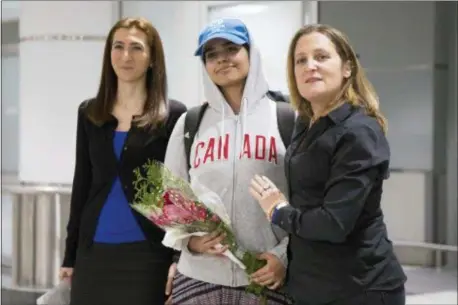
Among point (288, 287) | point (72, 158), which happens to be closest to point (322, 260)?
point (288, 287)

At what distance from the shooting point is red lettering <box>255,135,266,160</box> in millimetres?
2189

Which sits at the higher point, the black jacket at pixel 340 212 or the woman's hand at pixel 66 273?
the black jacket at pixel 340 212

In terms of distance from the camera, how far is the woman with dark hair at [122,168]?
2508mm

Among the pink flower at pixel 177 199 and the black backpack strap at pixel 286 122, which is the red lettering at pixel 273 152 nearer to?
the black backpack strap at pixel 286 122

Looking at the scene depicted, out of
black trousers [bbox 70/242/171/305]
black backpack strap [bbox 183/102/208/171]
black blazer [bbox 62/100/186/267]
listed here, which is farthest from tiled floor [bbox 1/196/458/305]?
black backpack strap [bbox 183/102/208/171]

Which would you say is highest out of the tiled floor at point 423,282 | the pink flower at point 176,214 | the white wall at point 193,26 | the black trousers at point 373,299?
the white wall at point 193,26

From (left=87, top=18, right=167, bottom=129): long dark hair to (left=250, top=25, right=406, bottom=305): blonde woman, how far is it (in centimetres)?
72

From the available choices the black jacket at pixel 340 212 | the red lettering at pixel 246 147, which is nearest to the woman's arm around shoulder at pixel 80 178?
the red lettering at pixel 246 147

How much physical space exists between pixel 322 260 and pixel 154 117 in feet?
3.31

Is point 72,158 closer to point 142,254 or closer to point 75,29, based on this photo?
point 75,29

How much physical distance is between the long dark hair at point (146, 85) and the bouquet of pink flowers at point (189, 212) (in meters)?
0.46

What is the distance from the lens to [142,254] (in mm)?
2506

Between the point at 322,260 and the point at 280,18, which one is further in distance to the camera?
the point at 280,18

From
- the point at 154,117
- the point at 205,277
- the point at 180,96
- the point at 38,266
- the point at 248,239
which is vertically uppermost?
the point at 180,96
